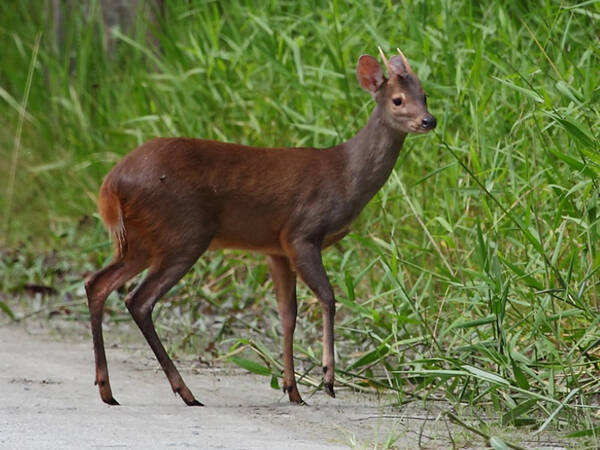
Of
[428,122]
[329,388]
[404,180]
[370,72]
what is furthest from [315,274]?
[404,180]

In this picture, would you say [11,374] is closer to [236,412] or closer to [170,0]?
[236,412]

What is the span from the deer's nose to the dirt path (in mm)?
965

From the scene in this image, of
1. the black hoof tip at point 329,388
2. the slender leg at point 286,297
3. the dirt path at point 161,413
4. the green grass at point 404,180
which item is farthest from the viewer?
the slender leg at point 286,297

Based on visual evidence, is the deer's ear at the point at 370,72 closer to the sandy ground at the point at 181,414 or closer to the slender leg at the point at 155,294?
the slender leg at the point at 155,294

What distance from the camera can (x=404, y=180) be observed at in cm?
566

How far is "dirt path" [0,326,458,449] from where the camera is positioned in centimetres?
334

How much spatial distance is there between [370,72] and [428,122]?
0.37 metres

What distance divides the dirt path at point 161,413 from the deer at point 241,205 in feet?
0.50

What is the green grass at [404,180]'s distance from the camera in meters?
4.02

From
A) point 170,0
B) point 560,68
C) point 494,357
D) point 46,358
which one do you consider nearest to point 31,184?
point 170,0

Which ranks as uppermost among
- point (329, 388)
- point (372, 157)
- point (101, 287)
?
point (372, 157)

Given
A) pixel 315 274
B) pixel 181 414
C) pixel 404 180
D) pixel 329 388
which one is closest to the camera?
pixel 181 414

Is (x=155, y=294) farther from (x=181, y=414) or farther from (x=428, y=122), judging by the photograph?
(x=428, y=122)

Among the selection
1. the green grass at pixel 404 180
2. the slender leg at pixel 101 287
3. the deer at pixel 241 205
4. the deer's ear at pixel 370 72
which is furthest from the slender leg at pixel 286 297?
the deer's ear at pixel 370 72
